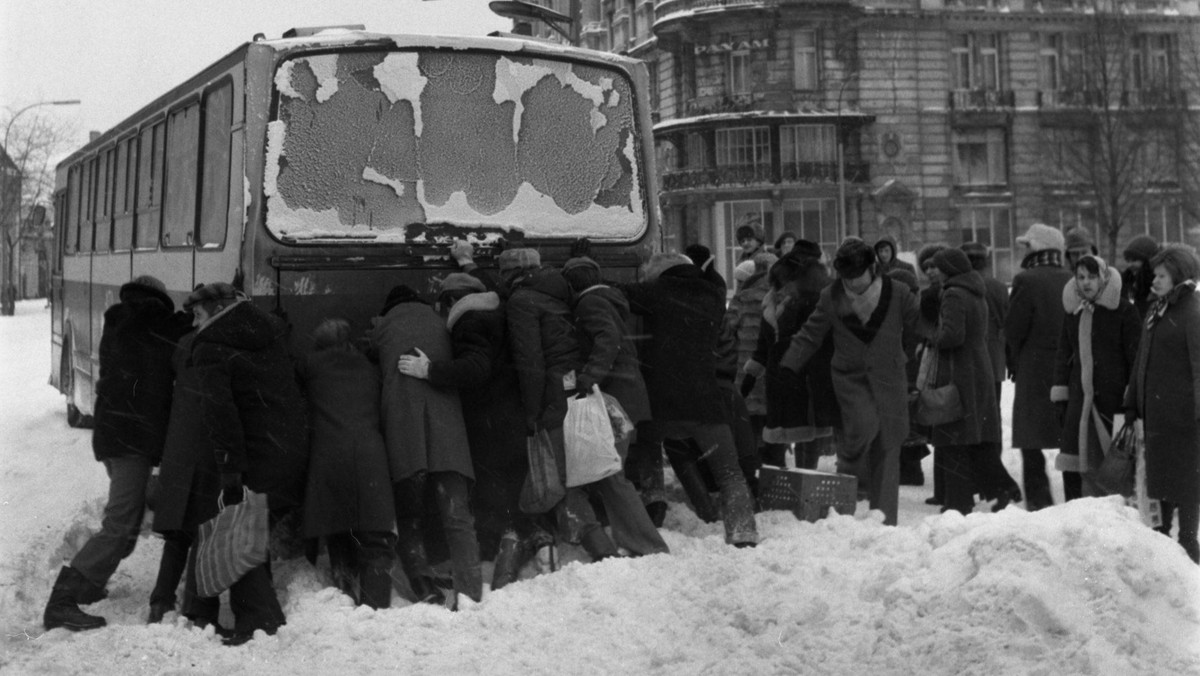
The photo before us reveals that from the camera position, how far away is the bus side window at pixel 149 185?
1109 cm

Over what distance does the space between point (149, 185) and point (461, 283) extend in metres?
4.44

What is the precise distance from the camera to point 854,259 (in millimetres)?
9062

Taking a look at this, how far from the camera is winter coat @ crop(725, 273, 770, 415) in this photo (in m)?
11.2

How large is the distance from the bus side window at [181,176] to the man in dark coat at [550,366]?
284 cm

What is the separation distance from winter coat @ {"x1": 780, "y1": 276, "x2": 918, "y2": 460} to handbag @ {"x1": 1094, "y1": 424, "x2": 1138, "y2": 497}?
1.27 metres

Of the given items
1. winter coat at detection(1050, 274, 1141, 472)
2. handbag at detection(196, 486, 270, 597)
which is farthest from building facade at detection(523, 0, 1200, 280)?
handbag at detection(196, 486, 270, 597)

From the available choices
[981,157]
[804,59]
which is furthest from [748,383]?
[981,157]

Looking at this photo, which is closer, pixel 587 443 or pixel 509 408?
pixel 587 443

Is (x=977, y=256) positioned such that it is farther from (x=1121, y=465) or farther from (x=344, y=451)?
(x=344, y=451)

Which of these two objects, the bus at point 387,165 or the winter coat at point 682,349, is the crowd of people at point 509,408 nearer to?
the winter coat at point 682,349

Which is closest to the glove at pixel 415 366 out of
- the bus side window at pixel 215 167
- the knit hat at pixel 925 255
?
the bus side window at pixel 215 167

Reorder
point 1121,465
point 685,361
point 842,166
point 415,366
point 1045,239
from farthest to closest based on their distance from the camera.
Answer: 1. point 842,166
2. point 1045,239
3. point 685,361
4. point 1121,465
5. point 415,366

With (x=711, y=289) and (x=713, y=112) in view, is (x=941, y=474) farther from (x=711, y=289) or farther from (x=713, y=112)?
(x=713, y=112)

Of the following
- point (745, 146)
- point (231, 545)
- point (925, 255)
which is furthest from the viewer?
point (745, 146)
